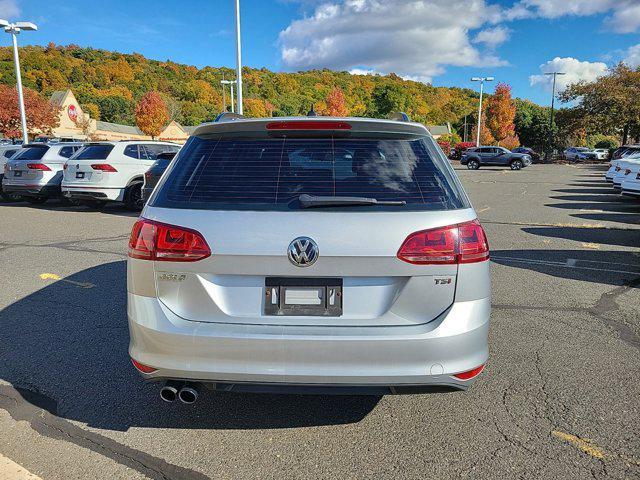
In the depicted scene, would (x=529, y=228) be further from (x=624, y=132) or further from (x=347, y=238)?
(x=624, y=132)

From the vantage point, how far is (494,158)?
4066 centimetres

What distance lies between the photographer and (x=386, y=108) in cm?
7800

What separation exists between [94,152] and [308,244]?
1175 cm

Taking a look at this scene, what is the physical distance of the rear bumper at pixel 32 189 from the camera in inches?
530

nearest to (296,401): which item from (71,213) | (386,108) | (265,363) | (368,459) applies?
(368,459)

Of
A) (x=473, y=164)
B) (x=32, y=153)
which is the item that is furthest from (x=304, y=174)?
(x=473, y=164)

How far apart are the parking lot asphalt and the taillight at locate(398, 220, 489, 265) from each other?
108 cm

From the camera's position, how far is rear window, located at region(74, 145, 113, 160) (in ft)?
40.4

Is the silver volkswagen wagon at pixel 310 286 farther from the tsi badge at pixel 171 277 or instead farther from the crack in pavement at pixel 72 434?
the crack in pavement at pixel 72 434

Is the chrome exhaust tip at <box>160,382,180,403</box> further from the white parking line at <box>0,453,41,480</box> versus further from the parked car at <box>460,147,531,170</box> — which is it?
the parked car at <box>460,147,531,170</box>

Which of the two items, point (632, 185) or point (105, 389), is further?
point (632, 185)

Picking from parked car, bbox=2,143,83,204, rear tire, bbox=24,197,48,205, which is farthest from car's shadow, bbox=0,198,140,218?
parked car, bbox=2,143,83,204

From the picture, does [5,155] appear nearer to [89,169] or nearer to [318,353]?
[89,169]

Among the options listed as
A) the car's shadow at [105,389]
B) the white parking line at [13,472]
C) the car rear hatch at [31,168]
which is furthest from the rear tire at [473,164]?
the white parking line at [13,472]
